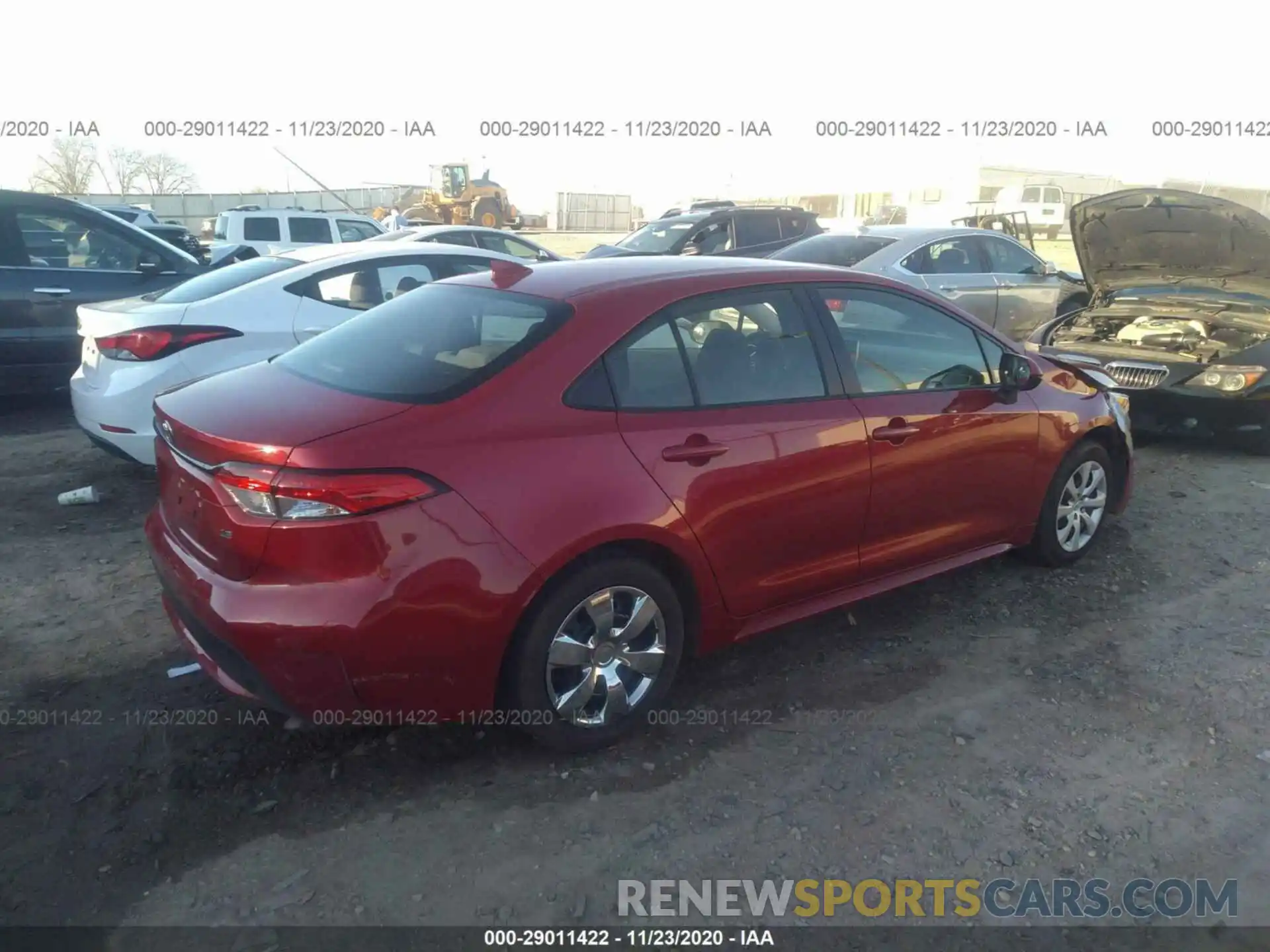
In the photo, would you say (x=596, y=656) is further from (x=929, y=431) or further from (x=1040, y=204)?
(x=1040, y=204)

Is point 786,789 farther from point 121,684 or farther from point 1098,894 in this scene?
point 121,684

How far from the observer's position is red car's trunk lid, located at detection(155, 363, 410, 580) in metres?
2.69

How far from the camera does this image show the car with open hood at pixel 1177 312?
645cm

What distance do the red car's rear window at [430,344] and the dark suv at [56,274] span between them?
4547mm

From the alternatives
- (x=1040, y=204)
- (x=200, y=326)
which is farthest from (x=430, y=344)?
(x=1040, y=204)

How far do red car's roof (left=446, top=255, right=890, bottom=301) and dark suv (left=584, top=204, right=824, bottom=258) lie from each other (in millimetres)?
8620

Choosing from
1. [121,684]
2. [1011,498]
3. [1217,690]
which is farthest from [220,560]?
[1217,690]

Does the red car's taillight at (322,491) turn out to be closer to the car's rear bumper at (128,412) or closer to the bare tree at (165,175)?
the car's rear bumper at (128,412)

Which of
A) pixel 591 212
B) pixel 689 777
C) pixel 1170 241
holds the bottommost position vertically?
pixel 689 777

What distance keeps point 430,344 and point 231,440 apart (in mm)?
768

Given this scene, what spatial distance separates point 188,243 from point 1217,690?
60.3ft

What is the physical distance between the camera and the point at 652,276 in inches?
136

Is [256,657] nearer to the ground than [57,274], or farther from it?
nearer to the ground

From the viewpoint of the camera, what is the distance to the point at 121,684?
3.56 metres
